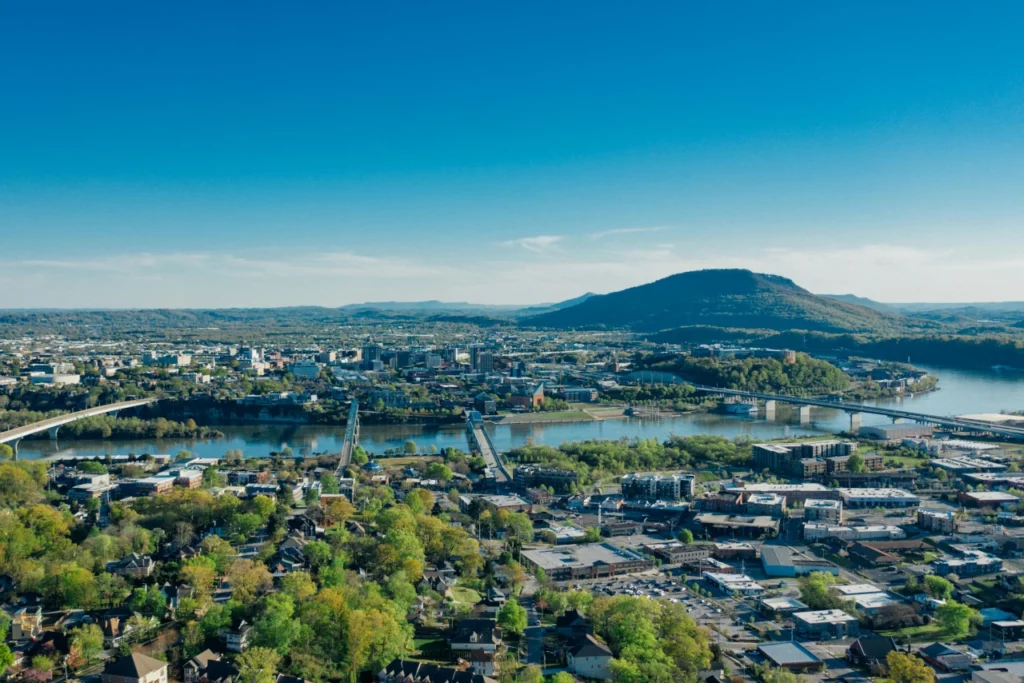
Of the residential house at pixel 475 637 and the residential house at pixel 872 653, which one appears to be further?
the residential house at pixel 475 637

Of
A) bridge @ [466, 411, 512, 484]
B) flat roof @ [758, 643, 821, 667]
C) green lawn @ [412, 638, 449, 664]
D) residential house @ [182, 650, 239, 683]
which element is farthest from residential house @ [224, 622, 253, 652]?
Answer: bridge @ [466, 411, 512, 484]

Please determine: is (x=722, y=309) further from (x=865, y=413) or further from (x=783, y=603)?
(x=783, y=603)

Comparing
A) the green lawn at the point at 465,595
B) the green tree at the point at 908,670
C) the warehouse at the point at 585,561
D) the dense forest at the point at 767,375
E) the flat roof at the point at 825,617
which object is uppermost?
the dense forest at the point at 767,375

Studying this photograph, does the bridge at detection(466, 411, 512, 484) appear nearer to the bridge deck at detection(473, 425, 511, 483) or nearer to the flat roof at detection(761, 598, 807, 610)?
the bridge deck at detection(473, 425, 511, 483)

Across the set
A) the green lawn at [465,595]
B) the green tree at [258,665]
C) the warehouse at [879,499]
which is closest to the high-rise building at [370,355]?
the warehouse at [879,499]

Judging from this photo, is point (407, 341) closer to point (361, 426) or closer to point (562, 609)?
point (361, 426)

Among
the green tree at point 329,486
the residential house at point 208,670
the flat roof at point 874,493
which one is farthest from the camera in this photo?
the green tree at point 329,486

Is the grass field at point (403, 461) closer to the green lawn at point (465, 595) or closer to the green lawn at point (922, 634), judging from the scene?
the green lawn at point (465, 595)
